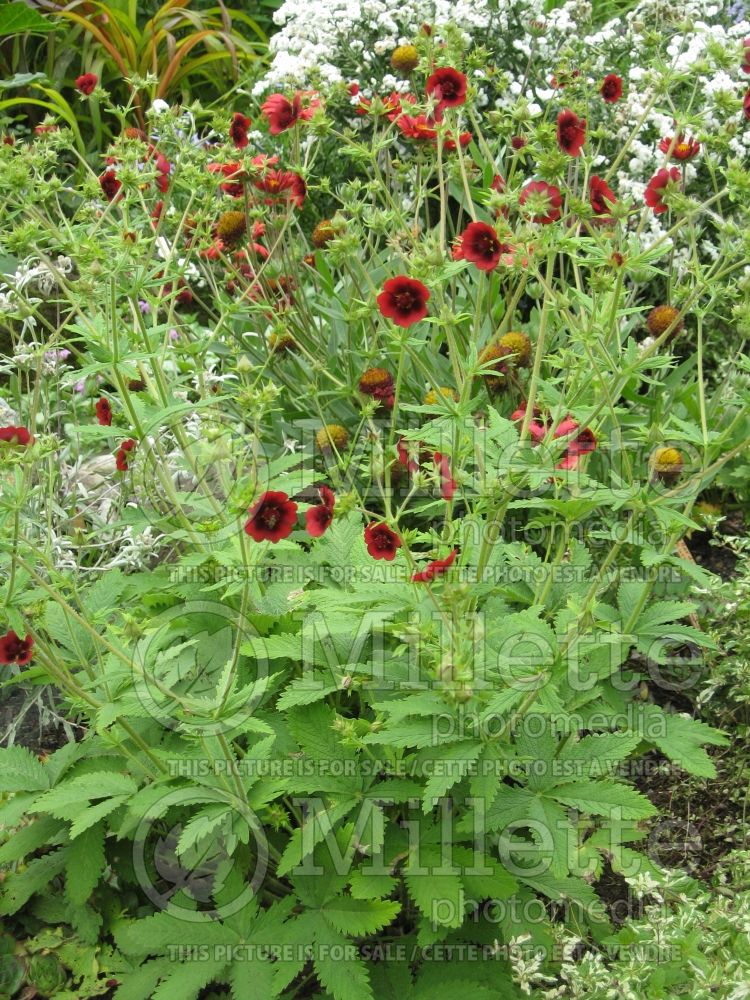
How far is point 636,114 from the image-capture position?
3.49 metres

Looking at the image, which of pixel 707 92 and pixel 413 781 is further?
pixel 707 92

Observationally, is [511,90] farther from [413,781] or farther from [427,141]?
[413,781]

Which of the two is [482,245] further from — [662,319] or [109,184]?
[662,319]

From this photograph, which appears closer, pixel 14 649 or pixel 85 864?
pixel 14 649

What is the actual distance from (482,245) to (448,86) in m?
0.43

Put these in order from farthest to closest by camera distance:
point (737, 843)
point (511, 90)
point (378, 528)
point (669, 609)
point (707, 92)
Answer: point (511, 90)
point (707, 92)
point (737, 843)
point (669, 609)
point (378, 528)

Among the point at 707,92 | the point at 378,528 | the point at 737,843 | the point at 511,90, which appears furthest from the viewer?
the point at 511,90

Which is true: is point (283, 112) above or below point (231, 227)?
above

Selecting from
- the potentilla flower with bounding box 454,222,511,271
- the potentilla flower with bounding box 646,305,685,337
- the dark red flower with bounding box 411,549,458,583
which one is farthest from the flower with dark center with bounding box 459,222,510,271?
the potentilla flower with bounding box 646,305,685,337

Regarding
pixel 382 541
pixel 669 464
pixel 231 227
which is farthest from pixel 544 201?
pixel 231 227

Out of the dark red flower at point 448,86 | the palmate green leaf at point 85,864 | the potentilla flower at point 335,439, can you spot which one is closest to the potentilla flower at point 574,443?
the dark red flower at point 448,86

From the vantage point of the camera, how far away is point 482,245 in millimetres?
1897

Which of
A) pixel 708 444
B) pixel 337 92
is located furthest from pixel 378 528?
pixel 337 92

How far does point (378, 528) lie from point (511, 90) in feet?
9.21
